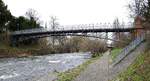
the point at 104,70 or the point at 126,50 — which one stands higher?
the point at 126,50

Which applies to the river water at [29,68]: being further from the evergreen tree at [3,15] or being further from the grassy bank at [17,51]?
the evergreen tree at [3,15]

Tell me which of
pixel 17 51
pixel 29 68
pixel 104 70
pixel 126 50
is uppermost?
pixel 126 50

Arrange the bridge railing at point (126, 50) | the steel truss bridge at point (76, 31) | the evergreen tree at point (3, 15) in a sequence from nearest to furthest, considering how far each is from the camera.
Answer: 1. the bridge railing at point (126, 50)
2. the steel truss bridge at point (76, 31)
3. the evergreen tree at point (3, 15)

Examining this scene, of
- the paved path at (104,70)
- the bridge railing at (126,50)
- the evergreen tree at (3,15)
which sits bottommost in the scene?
the paved path at (104,70)

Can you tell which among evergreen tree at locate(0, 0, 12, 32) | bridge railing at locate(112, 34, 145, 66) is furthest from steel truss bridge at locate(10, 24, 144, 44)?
bridge railing at locate(112, 34, 145, 66)

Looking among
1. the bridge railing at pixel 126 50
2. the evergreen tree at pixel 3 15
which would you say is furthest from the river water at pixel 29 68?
the evergreen tree at pixel 3 15

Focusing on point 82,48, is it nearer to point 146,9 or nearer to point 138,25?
point 138,25

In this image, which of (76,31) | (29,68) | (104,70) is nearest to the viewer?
(104,70)

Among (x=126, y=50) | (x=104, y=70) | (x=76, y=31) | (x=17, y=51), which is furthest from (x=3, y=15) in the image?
(x=104, y=70)

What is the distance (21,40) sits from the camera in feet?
300

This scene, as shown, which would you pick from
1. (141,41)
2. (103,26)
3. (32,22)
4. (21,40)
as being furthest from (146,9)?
(32,22)

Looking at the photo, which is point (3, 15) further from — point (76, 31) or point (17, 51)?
point (76, 31)

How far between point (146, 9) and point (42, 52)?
Result: 54.7 meters

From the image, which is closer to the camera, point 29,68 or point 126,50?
point 126,50
